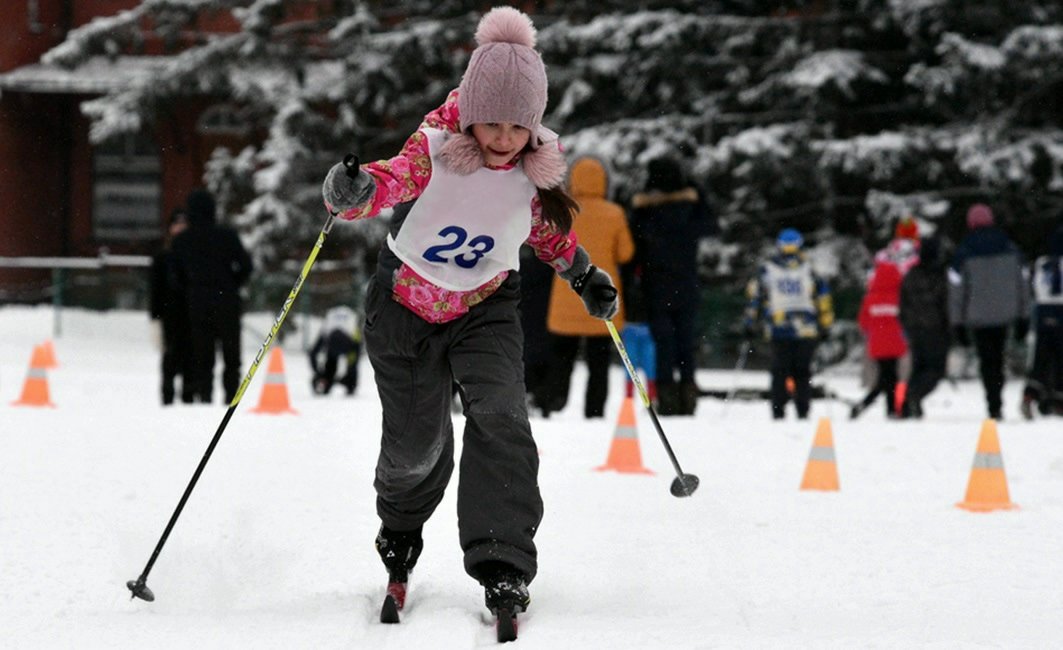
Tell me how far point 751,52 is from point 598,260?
41.0 feet

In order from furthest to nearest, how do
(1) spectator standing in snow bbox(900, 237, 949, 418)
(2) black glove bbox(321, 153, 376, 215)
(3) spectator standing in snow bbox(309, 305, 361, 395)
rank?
(3) spectator standing in snow bbox(309, 305, 361, 395)
(1) spectator standing in snow bbox(900, 237, 949, 418)
(2) black glove bbox(321, 153, 376, 215)

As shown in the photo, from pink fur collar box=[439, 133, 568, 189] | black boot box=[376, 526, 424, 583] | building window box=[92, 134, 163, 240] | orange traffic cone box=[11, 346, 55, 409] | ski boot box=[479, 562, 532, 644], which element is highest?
pink fur collar box=[439, 133, 568, 189]

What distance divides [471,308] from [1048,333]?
872 cm

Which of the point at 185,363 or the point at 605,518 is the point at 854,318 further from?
the point at 605,518

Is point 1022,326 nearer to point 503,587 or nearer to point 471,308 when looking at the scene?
point 471,308

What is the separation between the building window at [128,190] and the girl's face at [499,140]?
2441cm

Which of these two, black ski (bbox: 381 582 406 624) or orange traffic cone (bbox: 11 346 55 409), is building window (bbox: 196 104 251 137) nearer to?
orange traffic cone (bbox: 11 346 55 409)

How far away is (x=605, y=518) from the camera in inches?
225

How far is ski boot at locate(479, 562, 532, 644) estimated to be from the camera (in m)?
3.67

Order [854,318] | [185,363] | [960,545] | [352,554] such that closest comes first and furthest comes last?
[352,554] → [960,545] → [185,363] → [854,318]

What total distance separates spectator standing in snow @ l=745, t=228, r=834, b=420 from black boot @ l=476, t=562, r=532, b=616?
22.3 ft

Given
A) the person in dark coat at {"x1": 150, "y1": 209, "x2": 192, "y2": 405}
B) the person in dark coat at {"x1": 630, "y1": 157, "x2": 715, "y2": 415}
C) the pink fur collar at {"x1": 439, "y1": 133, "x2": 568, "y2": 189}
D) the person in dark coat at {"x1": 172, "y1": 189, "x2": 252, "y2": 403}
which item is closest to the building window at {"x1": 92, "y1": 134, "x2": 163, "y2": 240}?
the person in dark coat at {"x1": 150, "y1": 209, "x2": 192, "y2": 405}

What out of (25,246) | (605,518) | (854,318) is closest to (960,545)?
(605,518)

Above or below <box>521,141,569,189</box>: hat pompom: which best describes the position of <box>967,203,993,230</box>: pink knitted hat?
below
